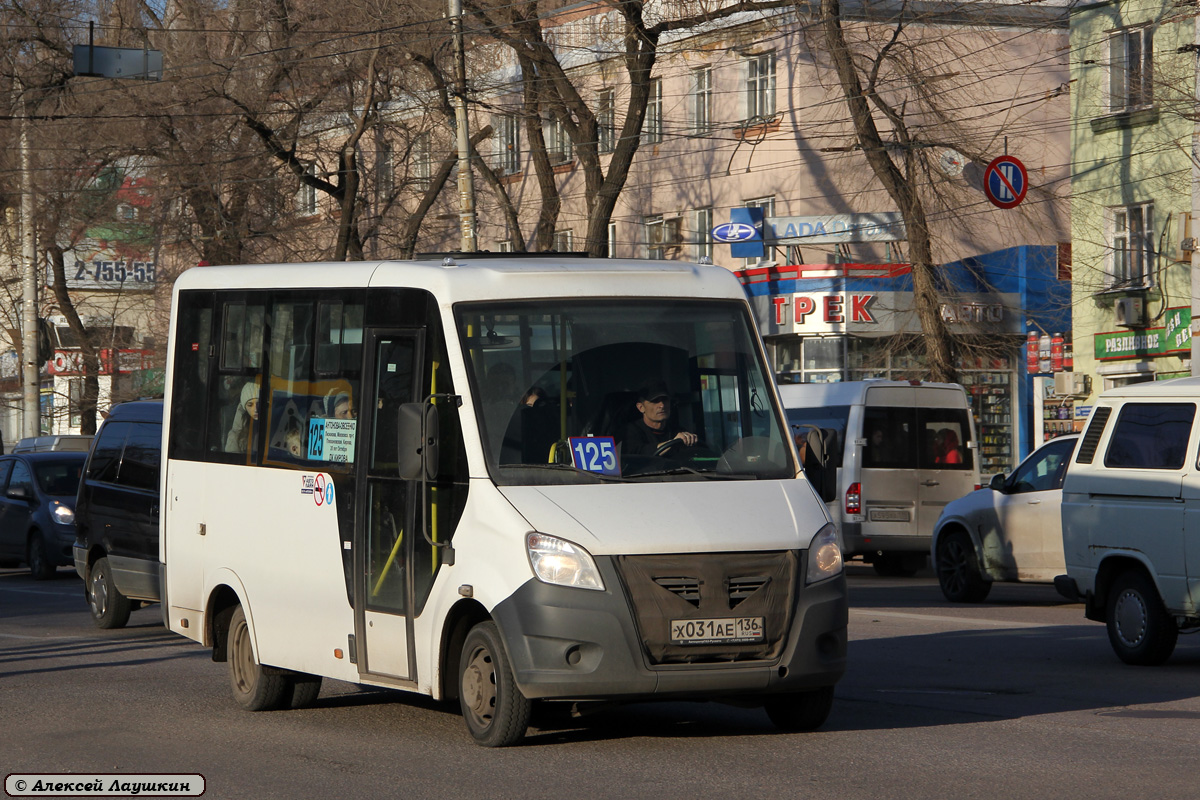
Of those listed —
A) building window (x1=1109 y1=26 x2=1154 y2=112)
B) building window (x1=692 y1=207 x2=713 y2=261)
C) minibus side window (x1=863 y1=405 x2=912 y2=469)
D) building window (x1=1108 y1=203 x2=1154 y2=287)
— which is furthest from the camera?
building window (x1=692 y1=207 x2=713 y2=261)

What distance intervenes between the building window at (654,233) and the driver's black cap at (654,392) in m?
32.5

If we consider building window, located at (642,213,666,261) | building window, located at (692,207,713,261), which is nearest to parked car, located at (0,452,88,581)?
building window, located at (692,207,713,261)

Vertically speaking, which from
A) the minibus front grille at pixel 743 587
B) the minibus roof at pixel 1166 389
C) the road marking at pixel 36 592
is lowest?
the road marking at pixel 36 592

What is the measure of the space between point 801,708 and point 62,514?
16919 millimetres

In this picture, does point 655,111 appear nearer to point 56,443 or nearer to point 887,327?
point 887,327

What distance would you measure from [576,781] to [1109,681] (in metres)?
5.04

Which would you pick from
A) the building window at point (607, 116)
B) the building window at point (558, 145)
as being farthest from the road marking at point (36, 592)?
the building window at point (558, 145)

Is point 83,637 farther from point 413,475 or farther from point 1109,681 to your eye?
point 1109,681

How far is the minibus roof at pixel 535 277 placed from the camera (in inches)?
358

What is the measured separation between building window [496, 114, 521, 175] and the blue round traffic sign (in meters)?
16.2

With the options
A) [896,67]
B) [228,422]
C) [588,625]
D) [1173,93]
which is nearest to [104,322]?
[896,67]

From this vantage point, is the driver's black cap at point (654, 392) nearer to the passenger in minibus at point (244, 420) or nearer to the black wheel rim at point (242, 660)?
the passenger in minibus at point (244, 420)

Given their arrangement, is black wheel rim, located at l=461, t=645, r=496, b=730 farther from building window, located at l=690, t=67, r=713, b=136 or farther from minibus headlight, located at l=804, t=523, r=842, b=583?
building window, located at l=690, t=67, r=713, b=136

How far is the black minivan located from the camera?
1555 centimetres
